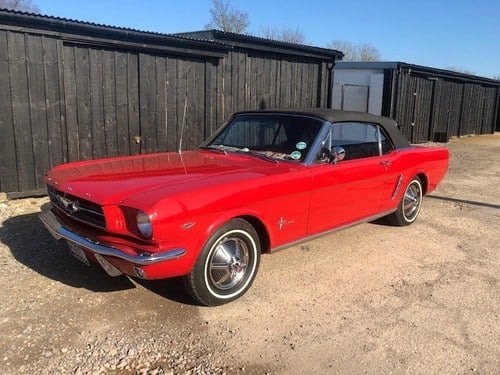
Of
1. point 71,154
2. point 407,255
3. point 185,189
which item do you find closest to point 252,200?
point 185,189

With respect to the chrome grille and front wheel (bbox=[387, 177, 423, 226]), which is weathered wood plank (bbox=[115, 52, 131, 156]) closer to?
the chrome grille

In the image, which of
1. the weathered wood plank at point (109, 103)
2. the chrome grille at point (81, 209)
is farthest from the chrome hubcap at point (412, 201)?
the weathered wood plank at point (109, 103)

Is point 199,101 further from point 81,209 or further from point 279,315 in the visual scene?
point 279,315

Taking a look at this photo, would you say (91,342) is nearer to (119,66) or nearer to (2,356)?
(2,356)

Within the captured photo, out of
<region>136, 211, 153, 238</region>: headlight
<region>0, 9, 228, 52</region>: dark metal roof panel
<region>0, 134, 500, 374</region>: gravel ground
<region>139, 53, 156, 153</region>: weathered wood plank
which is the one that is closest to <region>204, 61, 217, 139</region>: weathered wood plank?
<region>0, 9, 228, 52</region>: dark metal roof panel

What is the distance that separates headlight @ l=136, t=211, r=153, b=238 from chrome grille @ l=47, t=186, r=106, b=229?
0.31 metres

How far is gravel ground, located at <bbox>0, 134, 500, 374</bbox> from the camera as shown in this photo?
320 cm

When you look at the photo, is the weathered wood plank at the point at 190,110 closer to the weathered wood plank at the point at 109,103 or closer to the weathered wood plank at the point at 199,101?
the weathered wood plank at the point at 199,101

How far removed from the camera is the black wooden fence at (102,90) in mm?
6910

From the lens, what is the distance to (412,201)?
6.42 meters

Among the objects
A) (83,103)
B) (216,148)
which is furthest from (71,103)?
(216,148)

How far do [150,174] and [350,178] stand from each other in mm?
2047

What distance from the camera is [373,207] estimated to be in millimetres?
5480

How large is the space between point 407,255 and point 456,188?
4669 millimetres
